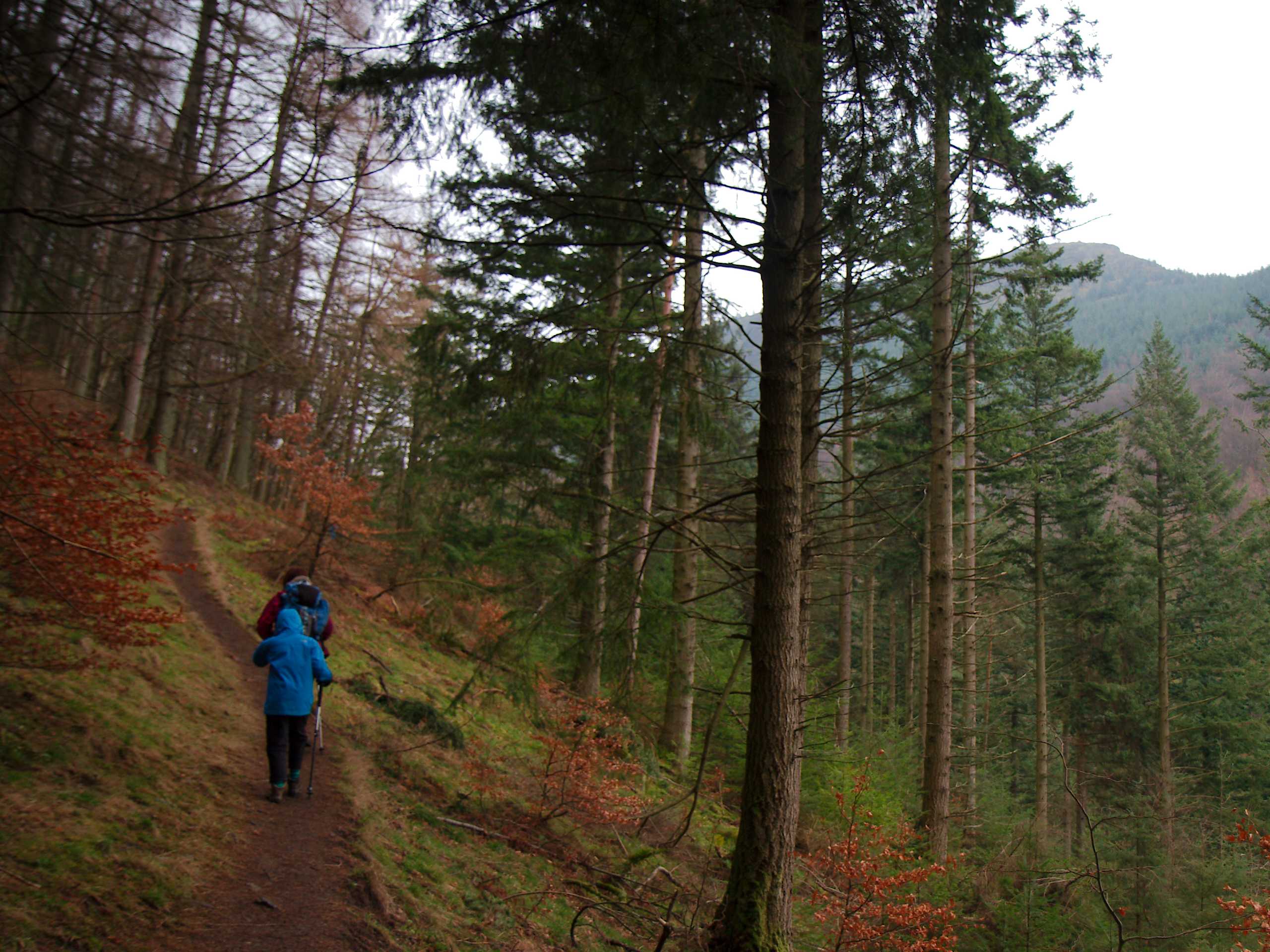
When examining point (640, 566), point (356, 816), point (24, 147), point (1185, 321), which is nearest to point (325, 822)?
point (356, 816)

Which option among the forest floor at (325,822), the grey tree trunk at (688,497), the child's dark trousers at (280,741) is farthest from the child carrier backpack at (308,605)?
the grey tree trunk at (688,497)

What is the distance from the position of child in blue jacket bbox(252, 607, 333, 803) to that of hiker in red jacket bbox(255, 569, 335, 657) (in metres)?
0.20

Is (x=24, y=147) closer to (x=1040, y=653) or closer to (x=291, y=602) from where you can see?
(x=291, y=602)

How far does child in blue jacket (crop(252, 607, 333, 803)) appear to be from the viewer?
235 inches

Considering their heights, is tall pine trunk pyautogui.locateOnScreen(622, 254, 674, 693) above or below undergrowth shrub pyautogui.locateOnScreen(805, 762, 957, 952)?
above

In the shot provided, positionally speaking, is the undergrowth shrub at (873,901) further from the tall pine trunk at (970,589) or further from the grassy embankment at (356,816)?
the tall pine trunk at (970,589)

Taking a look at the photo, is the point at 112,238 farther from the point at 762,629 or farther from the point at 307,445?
the point at 307,445

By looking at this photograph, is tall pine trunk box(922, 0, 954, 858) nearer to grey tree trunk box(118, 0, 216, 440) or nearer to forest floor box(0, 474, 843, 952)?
forest floor box(0, 474, 843, 952)

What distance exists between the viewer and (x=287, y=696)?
5.96 meters

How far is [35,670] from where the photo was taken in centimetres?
608

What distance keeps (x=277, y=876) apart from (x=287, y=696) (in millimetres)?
1542

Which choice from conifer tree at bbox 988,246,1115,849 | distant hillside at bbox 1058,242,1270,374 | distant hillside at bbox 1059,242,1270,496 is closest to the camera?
conifer tree at bbox 988,246,1115,849

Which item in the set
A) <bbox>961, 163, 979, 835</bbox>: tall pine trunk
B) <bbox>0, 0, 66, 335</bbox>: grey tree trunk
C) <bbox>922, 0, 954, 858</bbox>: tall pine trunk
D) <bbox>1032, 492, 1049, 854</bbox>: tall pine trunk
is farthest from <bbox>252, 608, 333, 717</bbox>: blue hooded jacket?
<bbox>1032, 492, 1049, 854</bbox>: tall pine trunk

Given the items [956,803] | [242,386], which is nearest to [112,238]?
[242,386]
